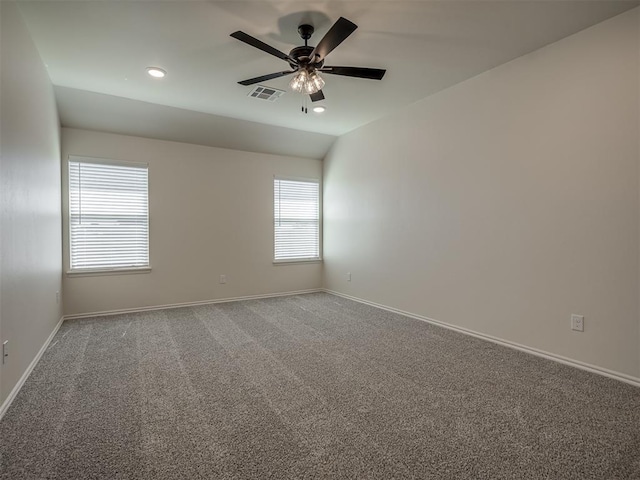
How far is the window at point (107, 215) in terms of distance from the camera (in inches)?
167

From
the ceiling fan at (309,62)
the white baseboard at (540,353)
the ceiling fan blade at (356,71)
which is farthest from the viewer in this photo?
the ceiling fan blade at (356,71)

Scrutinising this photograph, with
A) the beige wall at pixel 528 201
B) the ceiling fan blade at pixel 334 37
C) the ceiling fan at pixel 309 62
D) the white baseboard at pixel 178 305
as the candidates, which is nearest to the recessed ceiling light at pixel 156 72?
the ceiling fan at pixel 309 62

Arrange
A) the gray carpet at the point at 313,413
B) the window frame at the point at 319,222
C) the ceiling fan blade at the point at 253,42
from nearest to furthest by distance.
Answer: the gray carpet at the point at 313,413 < the ceiling fan blade at the point at 253,42 < the window frame at the point at 319,222

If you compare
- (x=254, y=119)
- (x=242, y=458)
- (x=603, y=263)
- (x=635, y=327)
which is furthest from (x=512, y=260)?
(x=254, y=119)

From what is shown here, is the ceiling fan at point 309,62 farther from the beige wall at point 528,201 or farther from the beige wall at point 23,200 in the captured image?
the beige wall at point 23,200

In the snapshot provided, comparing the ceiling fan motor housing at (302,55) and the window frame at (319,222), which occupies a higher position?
Result: the ceiling fan motor housing at (302,55)

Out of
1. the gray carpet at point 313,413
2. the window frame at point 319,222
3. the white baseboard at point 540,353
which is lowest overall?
the gray carpet at point 313,413

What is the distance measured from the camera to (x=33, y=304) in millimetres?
2723

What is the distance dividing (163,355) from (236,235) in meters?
2.58

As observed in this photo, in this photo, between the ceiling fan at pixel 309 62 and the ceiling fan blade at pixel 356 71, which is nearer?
the ceiling fan at pixel 309 62

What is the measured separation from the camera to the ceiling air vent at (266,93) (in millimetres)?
3689

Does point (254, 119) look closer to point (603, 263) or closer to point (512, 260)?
point (512, 260)

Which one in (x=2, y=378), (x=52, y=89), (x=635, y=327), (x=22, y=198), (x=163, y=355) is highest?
(x=52, y=89)

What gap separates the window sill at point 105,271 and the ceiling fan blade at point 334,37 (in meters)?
3.68
